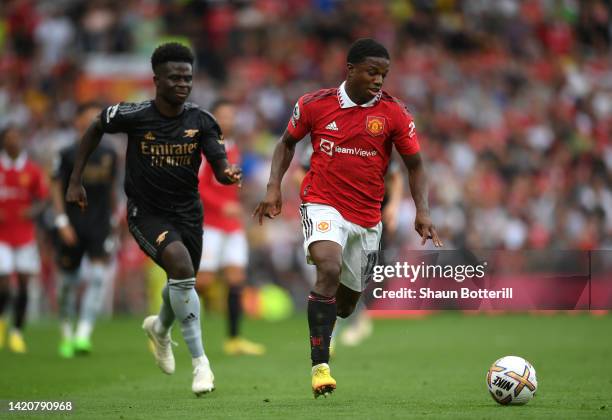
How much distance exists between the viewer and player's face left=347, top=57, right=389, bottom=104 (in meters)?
8.60

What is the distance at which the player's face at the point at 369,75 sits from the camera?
8.60 meters

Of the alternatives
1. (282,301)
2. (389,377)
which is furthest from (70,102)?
(389,377)

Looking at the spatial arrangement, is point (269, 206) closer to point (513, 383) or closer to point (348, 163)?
point (348, 163)

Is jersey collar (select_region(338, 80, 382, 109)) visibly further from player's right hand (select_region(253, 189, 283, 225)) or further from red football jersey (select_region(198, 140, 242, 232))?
red football jersey (select_region(198, 140, 242, 232))

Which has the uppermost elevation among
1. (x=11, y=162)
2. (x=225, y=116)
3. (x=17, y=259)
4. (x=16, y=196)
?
(x=225, y=116)

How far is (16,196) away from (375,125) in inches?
302

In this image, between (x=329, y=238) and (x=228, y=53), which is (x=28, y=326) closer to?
(x=228, y=53)

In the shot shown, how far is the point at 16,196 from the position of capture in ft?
49.4

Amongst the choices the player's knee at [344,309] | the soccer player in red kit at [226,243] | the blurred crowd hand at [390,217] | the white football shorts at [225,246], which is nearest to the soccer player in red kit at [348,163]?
the player's knee at [344,309]

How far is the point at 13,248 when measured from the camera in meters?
15.0

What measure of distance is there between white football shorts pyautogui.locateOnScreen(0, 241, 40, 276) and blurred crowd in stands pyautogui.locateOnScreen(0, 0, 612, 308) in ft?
26.5

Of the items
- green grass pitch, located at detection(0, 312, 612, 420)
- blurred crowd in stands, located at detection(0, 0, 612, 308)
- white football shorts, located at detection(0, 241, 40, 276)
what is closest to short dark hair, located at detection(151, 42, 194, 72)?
green grass pitch, located at detection(0, 312, 612, 420)

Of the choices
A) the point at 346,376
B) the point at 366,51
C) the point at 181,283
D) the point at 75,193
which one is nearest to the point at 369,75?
the point at 366,51

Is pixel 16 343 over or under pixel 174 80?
under
